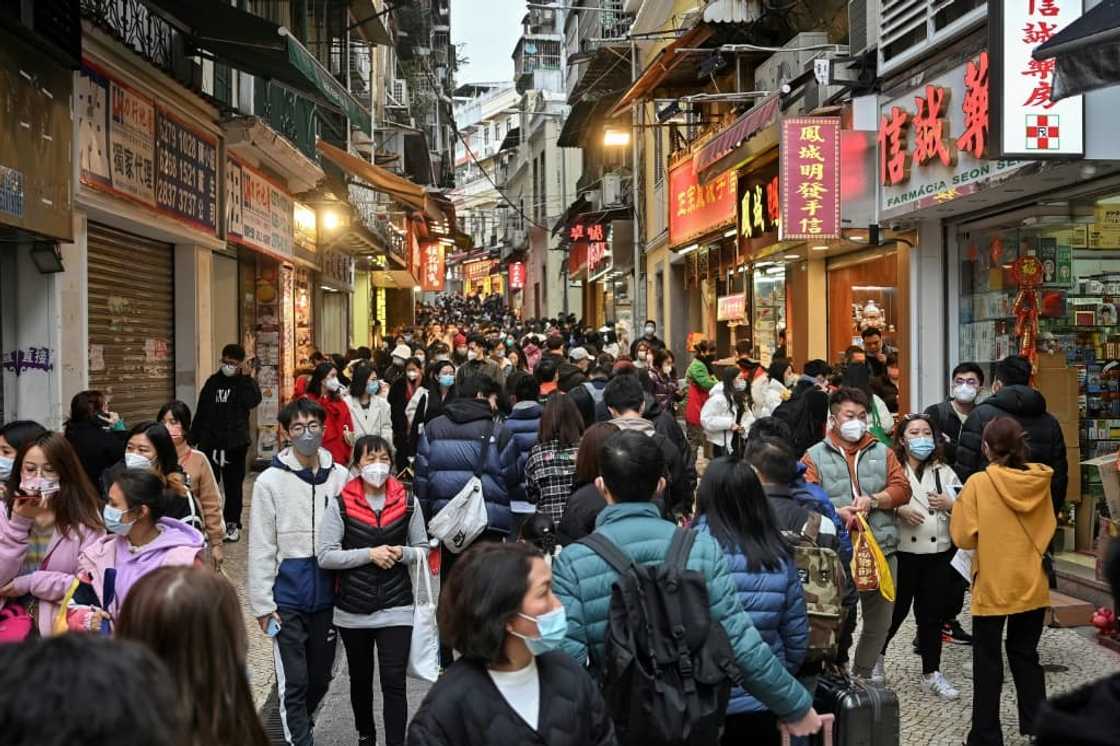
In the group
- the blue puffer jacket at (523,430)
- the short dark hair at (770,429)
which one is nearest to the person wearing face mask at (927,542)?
the short dark hair at (770,429)

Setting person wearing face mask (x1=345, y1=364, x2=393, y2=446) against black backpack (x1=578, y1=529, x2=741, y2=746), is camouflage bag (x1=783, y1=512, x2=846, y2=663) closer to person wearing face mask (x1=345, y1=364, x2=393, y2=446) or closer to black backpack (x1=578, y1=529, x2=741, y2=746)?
black backpack (x1=578, y1=529, x2=741, y2=746)

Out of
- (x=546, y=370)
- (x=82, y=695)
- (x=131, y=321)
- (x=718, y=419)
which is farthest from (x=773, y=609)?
(x=131, y=321)

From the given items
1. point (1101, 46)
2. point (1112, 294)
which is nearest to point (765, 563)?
point (1101, 46)

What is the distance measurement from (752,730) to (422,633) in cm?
186

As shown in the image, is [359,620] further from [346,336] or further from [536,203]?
[536,203]

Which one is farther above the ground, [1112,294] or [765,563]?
[1112,294]

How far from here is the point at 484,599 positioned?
124 inches

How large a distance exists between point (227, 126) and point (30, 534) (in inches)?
397

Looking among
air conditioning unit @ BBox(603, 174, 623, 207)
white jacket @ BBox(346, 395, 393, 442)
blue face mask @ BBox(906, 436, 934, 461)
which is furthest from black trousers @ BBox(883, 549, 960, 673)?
air conditioning unit @ BBox(603, 174, 623, 207)

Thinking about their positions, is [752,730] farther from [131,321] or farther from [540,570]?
[131,321]

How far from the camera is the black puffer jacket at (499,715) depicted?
3.09 meters

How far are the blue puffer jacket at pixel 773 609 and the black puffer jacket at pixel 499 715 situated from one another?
1119 millimetres

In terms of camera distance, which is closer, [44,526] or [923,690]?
[44,526]

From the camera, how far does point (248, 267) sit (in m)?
18.4
